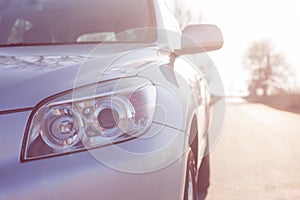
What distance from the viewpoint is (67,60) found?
7.75ft

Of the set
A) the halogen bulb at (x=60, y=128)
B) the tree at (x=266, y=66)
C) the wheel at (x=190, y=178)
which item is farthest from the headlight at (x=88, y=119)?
the tree at (x=266, y=66)

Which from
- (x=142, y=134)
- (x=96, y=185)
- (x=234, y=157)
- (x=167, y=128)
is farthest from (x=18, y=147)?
(x=234, y=157)

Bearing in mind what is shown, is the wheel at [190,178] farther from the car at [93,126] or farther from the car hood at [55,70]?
the car hood at [55,70]

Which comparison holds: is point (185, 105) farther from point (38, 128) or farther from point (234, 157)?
point (234, 157)

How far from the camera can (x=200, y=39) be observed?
355cm

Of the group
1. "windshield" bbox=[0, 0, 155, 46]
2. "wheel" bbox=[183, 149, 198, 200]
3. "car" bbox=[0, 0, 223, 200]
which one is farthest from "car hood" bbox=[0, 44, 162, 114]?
"windshield" bbox=[0, 0, 155, 46]

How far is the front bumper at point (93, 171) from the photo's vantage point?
1787 mm

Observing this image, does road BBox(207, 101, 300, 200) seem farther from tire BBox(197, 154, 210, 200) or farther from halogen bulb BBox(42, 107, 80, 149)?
halogen bulb BBox(42, 107, 80, 149)

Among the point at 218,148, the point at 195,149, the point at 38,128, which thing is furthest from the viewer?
the point at 218,148

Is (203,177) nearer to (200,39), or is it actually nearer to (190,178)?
(200,39)

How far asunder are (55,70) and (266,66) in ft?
251

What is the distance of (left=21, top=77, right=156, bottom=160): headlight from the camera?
1939 millimetres

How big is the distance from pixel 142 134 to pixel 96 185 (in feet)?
0.95

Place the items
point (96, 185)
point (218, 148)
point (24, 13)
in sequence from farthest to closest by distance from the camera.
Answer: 1. point (218, 148)
2. point (24, 13)
3. point (96, 185)
